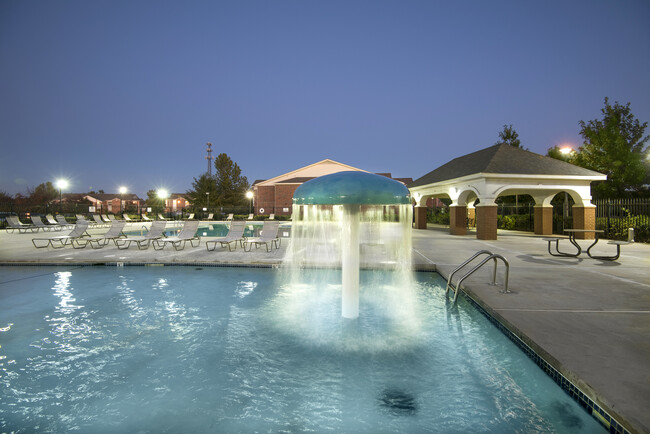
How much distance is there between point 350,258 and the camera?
523cm

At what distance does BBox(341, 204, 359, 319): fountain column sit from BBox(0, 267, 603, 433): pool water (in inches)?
10.8

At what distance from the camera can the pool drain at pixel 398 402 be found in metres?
3.35

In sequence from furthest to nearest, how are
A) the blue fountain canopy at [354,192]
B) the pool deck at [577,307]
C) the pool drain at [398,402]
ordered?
the blue fountain canopy at [354,192] → the pool drain at [398,402] → the pool deck at [577,307]

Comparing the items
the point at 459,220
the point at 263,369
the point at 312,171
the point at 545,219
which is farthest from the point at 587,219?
the point at 312,171

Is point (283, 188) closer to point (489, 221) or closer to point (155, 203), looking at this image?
point (489, 221)

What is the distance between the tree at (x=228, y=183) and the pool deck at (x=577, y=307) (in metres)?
45.1

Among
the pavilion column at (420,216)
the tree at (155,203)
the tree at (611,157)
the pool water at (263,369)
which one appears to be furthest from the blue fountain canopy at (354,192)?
the tree at (155,203)

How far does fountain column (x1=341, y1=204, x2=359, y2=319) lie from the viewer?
16.7 feet

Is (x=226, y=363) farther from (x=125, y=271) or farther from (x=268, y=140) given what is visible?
(x=268, y=140)

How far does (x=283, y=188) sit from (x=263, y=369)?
40.8 metres

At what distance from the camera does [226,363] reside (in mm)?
4359

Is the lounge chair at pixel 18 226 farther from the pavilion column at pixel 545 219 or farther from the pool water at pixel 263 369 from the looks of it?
the pavilion column at pixel 545 219

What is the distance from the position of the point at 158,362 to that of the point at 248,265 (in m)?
6.04

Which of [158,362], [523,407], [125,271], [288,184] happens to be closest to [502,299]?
[523,407]
